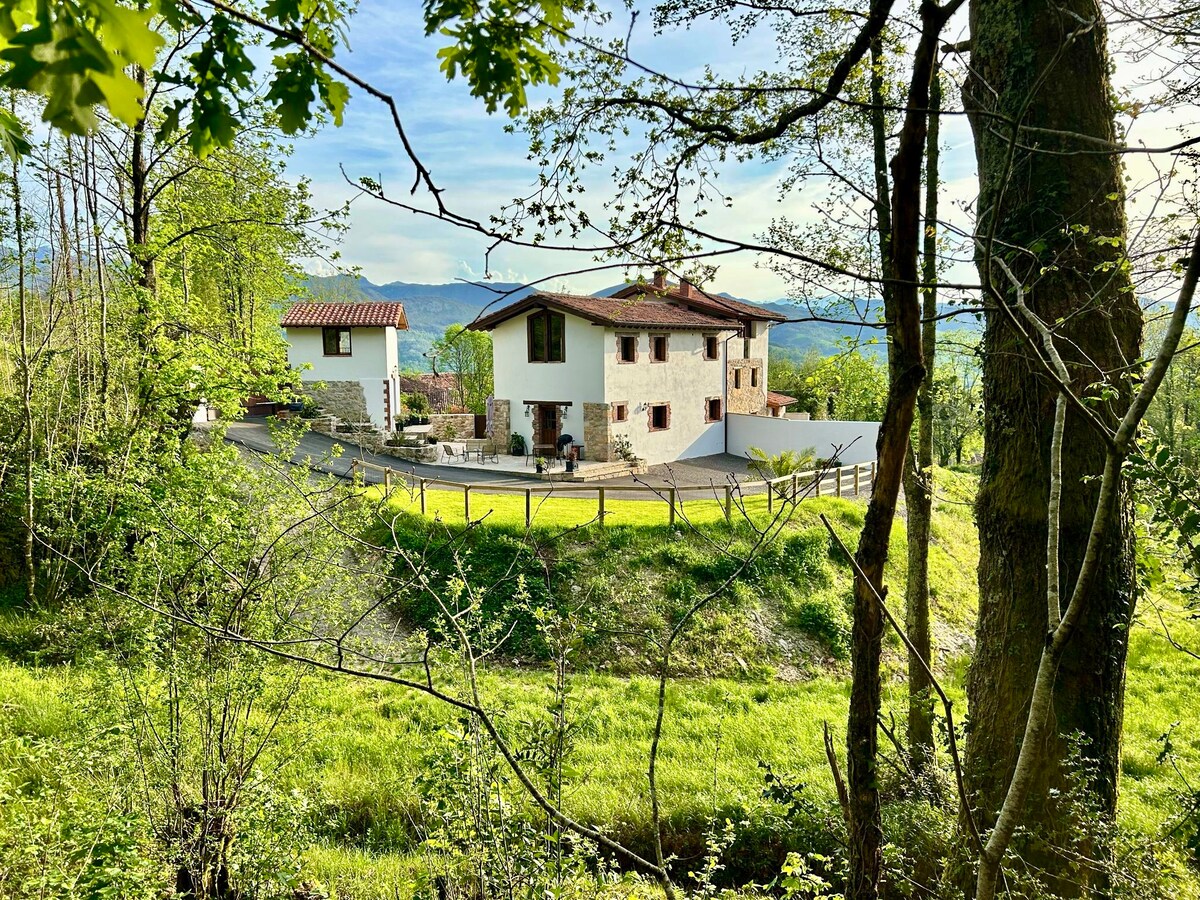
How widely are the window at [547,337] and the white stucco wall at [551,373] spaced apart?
18 centimetres

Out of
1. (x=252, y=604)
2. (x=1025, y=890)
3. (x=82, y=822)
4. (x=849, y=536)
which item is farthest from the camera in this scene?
(x=849, y=536)

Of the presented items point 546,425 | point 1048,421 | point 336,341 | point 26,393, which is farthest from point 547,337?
point 1048,421

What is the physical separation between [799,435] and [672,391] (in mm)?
5075

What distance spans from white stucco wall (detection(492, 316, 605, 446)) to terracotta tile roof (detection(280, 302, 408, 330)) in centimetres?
506

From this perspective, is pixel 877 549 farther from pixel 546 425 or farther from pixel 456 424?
pixel 456 424

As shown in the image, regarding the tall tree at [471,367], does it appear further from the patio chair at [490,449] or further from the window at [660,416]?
the window at [660,416]

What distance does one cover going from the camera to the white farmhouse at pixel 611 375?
70.3 feet

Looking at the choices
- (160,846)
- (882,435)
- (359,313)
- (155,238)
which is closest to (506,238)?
(882,435)

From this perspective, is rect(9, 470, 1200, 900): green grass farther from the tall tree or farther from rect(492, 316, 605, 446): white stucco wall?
the tall tree

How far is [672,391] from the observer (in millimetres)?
23594

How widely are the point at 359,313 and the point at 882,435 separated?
1047 inches

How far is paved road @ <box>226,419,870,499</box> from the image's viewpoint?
707 inches

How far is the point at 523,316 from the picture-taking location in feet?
74.5

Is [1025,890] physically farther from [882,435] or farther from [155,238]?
[155,238]
